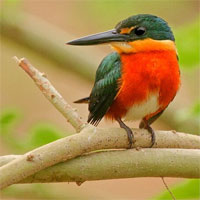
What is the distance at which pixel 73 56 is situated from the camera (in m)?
3.28

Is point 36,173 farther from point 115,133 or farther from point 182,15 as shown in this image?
point 182,15

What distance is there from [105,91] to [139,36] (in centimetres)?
22

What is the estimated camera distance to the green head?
2.03 meters

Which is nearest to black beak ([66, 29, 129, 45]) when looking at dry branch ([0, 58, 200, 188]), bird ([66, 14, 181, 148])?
bird ([66, 14, 181, 148])

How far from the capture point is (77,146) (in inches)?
61.2

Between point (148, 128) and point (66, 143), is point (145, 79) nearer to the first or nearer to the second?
point (148, 128)

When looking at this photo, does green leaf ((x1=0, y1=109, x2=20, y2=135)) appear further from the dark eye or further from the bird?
the dark eye

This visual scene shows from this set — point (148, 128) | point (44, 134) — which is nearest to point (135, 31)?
point (148, 128)

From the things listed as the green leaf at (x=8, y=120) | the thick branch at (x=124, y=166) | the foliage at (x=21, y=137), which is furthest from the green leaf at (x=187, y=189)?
the green leaf at (x=8, y=120)

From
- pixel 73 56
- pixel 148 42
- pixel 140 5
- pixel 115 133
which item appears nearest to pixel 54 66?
pixel 73 56

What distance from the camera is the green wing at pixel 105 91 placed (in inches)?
81.7

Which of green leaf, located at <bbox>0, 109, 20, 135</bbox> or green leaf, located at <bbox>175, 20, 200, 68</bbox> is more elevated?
green leaf, located at <bbox>175, 20, 200, 68</bbox>

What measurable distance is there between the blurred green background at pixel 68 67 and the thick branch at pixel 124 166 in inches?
16.5

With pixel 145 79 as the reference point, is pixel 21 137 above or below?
below
